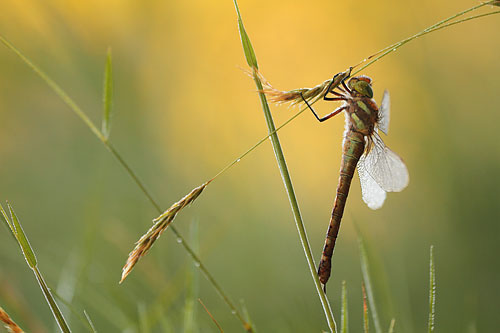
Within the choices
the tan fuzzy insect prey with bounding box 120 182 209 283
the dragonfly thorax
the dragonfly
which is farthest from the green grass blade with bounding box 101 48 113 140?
the dragonfly thorax

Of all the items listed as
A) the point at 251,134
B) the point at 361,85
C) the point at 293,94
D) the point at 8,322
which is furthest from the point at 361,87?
the point at 251,134

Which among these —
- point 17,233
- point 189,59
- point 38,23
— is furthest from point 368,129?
point 189,59

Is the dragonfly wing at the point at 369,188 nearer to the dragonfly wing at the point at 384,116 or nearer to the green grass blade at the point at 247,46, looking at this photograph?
the dragonfly wing at the point at 384,116

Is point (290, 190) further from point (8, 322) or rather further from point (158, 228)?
point (8, 322)

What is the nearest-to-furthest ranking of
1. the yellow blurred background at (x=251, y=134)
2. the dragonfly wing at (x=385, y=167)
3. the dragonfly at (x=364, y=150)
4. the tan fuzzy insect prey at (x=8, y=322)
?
the tan fuzzy insect prey at (x=8, y=322)
the dragonfly at (x=364, y=150)
the dragonfly wing at (x=385, y=167)
the yellow blurred background at (x=251, y=134)

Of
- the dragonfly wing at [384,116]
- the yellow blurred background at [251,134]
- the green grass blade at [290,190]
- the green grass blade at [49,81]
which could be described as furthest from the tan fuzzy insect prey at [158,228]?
the yellow blurred background at [251,134]

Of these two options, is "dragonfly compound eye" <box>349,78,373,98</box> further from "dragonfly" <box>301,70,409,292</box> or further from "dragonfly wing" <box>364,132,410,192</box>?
"dragonfly wing" <box>364,132,410,192</box>
